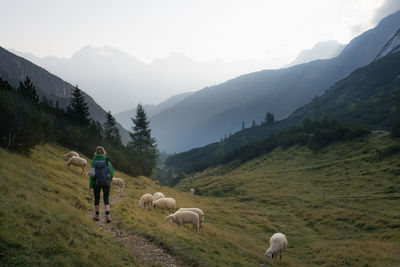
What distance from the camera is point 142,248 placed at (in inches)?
400

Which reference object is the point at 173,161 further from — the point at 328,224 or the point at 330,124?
the point at 328,224

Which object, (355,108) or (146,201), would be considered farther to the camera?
(355,108)

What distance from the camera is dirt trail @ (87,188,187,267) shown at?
909cm

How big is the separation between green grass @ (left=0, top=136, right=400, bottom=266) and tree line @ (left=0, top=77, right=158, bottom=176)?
2.28 meters

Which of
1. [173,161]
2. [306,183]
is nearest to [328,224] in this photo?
[306,183]

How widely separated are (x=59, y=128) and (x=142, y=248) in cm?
4092

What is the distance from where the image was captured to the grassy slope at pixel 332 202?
17234mm

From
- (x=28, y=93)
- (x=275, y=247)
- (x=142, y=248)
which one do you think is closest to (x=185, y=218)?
(x=142, y=248)

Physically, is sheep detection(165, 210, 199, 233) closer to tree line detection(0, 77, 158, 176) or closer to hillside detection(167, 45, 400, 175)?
tree line detection(0, 77, 158, 176)

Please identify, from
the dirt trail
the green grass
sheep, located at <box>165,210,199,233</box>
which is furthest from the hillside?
the dirt trail

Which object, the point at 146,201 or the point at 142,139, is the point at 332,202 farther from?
the point at 142,139

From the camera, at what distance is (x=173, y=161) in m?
195

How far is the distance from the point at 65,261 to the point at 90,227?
3.54 m

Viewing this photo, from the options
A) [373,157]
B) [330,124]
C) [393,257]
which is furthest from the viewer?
[330,124]
